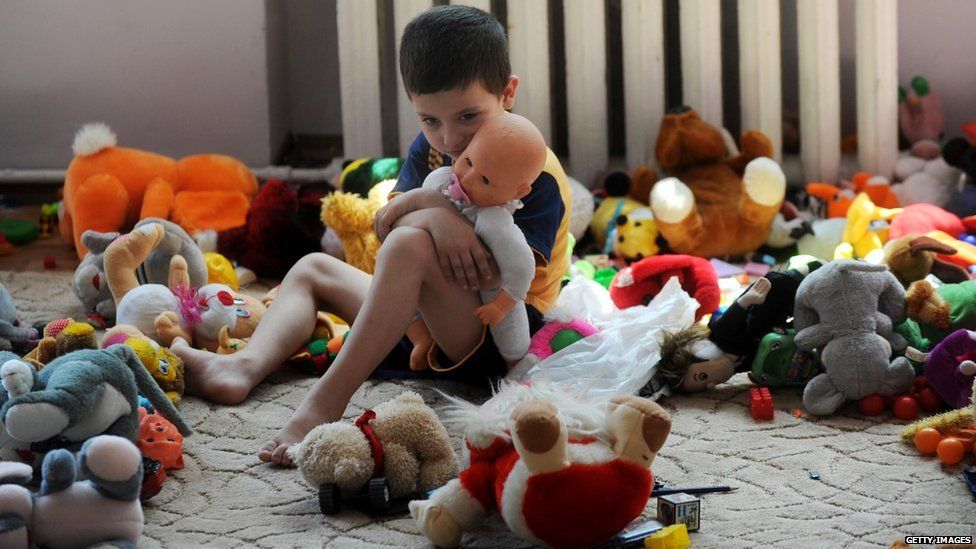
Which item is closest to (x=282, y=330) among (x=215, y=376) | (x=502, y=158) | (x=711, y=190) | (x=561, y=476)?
(x=215, y=376)

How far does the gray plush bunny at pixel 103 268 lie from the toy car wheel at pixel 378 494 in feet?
2.60

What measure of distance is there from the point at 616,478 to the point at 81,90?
2.13 meters

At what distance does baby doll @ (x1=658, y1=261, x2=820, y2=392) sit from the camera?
1.56 meters

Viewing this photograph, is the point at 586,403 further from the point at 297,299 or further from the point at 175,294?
the point at 175,294

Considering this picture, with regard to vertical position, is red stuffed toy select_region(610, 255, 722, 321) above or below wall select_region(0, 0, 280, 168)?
below

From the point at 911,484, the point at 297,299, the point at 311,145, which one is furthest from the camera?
the point at 311,145

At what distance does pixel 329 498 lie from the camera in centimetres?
123

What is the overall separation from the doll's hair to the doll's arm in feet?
0.92

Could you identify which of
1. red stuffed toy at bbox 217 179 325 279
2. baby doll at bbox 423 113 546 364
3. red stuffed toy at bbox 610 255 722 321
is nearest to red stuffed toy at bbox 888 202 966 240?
red stuffed toy at bbox 610 255 722 321

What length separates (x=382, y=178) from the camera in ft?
7.38

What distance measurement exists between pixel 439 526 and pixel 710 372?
23.3 inches

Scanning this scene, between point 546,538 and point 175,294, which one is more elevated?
point 175,294

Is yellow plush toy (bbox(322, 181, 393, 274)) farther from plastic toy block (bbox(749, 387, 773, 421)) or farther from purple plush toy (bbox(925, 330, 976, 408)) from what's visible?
purple plush toy (bbox(925, 330, 976, 408))

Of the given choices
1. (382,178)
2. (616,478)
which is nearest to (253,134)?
(382,178)
